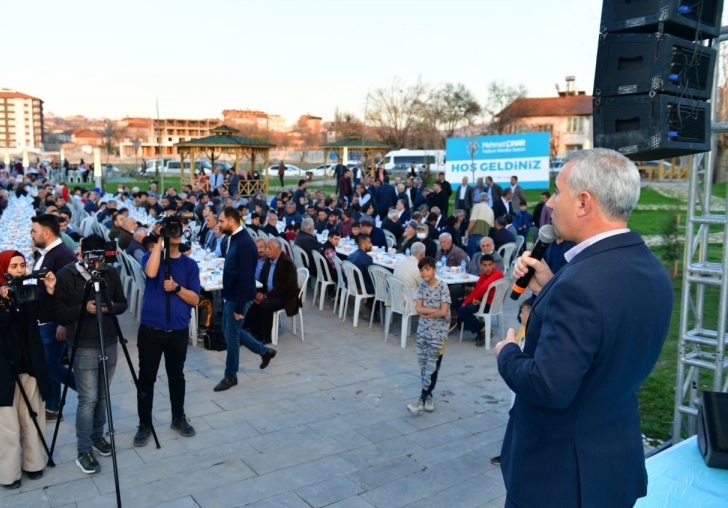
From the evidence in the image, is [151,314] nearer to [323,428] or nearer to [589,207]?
[323,428]

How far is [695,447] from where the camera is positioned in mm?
4223

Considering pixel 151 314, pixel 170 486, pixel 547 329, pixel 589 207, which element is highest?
pixel 589 207

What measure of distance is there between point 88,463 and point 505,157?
66.6 feet

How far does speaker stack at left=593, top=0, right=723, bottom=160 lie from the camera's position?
3906mm

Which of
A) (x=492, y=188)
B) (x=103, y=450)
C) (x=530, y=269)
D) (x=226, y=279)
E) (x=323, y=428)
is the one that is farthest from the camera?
(x=492, y=188)

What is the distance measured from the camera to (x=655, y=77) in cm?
392

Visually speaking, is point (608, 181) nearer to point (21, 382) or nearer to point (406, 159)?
point (21, 382)

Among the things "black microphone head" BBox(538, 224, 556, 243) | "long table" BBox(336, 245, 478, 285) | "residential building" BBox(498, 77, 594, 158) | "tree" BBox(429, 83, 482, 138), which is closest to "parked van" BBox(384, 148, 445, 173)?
"tree" BBox(429, 83, 482, 138)

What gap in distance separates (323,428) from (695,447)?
2771 mm

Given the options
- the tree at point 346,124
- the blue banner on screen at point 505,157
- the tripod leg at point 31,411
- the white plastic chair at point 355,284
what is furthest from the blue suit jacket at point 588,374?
the tree at point 346,124

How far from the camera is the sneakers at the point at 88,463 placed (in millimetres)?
4289

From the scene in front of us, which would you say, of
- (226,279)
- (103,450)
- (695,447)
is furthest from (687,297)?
(103,450)

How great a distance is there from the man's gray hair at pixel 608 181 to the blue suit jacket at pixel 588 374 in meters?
0.09

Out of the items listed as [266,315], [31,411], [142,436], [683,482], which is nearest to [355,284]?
[266,315]
